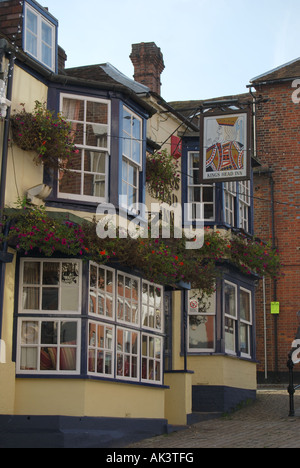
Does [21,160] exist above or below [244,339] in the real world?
above

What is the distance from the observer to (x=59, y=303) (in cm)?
1160

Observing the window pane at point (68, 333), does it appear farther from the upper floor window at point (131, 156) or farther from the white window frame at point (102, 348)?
the upper floor window at point (131, 156)

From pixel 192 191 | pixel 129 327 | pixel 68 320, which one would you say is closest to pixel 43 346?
pixel 68 320

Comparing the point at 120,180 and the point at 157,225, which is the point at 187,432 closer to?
the point at 157,225

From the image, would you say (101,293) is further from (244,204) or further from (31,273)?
(244,204)

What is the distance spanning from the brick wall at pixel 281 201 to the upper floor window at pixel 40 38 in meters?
10.2

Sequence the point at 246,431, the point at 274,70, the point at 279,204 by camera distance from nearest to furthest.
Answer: the point at 246,431 → the point at 279,204 → the point at 274,70

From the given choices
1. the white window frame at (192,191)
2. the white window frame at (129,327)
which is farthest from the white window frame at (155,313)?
the white window frame at (192,191)

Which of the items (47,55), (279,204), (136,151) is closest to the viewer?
(47,55)

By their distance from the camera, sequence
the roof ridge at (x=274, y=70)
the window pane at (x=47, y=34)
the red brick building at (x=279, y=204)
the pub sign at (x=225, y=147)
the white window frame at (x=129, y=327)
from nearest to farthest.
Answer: the white window frame at (x=129, y=327) → the window pane at (x=47, y=34) → the pub sign at (x=225, y=147) → the red brick building at (x=279, y=204) → the roof ridge at (x=274, y=70)

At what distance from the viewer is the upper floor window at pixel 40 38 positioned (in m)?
12.8

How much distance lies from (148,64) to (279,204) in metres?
6.32

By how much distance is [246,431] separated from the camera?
43.1ft

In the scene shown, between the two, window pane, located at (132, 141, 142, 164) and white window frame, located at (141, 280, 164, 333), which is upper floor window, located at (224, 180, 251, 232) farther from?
window pane, located at (132, 141, 142, 164)
